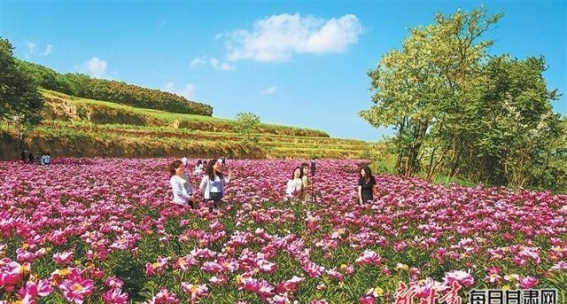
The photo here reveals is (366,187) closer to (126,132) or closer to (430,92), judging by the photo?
(430,92)

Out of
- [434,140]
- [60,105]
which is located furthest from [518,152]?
[60,105]

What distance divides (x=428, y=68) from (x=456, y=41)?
2413mm

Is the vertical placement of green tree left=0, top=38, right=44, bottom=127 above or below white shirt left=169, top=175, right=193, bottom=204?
above

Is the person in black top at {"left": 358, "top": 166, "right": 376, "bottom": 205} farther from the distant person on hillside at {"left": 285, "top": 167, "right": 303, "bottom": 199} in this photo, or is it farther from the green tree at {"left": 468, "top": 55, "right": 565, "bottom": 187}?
the green tree at {"left": 468, "top": 55, "right": 565, "bottom": 187}

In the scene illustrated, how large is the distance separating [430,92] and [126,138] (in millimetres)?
27573

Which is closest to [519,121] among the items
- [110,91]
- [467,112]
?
[467,112]

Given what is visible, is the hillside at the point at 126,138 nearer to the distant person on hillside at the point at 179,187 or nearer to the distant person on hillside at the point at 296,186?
the distant person on hillside at the point at 296,186

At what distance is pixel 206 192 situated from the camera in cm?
1254

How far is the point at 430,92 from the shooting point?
31.6 metres

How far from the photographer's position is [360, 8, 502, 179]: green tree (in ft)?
97.1

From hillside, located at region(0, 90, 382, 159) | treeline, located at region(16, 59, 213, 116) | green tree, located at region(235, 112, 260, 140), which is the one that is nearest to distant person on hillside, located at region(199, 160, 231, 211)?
hillside, located at region(0, 90, 382, 159)

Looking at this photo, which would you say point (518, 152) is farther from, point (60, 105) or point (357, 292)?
point (60, 105)

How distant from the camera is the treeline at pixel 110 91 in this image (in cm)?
8600

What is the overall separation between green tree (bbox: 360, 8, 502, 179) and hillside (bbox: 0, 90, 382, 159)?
14.4 feet
